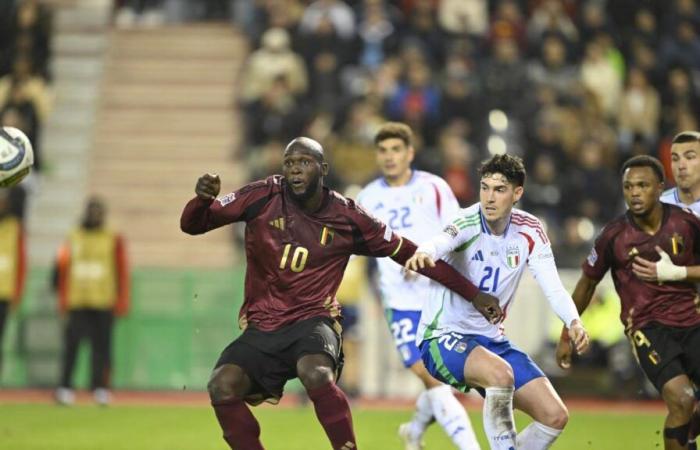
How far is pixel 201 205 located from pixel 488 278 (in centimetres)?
184

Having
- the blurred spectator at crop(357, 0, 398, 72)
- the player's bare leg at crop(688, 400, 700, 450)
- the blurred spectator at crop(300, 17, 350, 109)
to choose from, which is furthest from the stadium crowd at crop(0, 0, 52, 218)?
the player's bare leg at crop(688, 400, 700, 450)

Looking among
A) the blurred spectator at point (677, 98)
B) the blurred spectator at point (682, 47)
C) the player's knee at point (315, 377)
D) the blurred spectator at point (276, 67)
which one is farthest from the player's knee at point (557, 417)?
the blurred spectator at point (682, 47)

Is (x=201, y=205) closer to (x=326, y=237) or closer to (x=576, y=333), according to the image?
(x=326, y=237)

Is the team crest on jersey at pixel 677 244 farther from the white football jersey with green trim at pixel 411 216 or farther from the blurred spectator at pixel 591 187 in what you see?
the blurred spectator at pixel 591 187

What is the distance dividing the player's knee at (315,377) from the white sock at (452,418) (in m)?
1.91

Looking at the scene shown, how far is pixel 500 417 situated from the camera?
7.94 metres

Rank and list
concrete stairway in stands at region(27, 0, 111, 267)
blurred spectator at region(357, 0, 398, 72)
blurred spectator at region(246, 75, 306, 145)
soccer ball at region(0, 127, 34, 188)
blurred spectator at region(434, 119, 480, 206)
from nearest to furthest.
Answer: soccer ball at region(0, 127, 34, 188)
blurred spectator at region(434, 119, 480, 206)
blurred spectator at region(246, 75, 306, 145)
blurred spectator at region(357, 0, 398, 72)
concrete stairway in stands at region(27, 0, 111, 267)

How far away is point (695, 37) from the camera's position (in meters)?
20.1

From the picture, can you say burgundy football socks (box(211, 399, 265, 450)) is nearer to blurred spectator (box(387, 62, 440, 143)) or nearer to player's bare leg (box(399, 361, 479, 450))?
player's bare leg (box(399, 361, 479, 450))

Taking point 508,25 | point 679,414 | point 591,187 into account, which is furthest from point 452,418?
point 508,25

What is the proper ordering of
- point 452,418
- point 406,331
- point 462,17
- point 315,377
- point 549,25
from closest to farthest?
point 315,377 < point 452,418 < point 406,331 < point 549,25 < point 462,17

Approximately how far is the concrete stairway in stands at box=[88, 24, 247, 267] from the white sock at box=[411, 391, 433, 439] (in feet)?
28.6

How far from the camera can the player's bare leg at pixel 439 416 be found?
957 centimetres

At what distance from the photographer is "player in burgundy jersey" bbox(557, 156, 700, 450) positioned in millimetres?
8508
